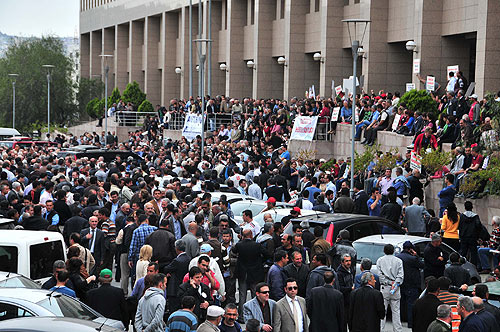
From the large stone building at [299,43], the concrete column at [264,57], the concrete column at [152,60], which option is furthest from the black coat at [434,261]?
the concrete column at [152,60]

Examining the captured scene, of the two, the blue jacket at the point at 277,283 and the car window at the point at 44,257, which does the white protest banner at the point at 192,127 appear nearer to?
the car window at the point at 44,257

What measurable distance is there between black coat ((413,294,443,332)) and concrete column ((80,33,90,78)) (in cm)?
8722

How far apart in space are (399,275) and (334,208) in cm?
667

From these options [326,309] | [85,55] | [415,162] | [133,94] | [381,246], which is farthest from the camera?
[85,55]

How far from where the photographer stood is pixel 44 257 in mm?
13273

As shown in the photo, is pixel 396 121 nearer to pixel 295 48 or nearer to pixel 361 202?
pixel 361 202

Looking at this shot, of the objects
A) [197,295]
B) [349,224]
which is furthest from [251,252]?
[197,295]

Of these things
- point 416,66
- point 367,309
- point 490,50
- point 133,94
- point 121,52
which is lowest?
point 367,309

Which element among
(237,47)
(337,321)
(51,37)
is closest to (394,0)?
(237,47)

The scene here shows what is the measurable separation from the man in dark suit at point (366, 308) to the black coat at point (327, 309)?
44 centimetres

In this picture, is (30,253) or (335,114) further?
(335,114)

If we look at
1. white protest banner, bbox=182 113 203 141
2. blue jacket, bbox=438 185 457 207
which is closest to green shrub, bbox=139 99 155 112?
white protest banner, bbox=182 113 203 141

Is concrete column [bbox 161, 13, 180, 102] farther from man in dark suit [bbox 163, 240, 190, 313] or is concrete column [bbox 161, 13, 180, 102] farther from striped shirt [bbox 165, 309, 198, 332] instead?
striped shirt [bbox 165, 309, 198, 332]

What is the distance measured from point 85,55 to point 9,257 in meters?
87.1
